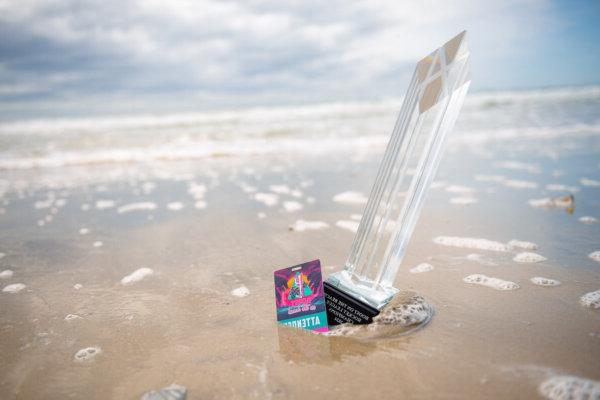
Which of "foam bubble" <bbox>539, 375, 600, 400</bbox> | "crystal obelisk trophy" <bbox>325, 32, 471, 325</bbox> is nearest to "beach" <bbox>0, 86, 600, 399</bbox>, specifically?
"foam bubble" <bbox>539, 375, 600, 400</bbox>

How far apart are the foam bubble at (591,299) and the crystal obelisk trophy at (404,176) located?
1.05 metres

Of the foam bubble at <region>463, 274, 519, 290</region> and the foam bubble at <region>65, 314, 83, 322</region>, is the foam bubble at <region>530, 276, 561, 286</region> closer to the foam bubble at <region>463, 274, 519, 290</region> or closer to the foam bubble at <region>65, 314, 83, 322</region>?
the foam bubble at <region>463, 274, 519, 290</region>

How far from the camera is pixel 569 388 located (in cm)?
138

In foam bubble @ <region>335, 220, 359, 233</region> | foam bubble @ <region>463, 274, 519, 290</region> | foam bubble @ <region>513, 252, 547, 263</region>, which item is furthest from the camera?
foam bubble @ <region>335, 220, 359, 233</region>

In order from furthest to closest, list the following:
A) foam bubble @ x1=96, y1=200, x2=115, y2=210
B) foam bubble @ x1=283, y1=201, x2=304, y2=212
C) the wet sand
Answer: foam bubble @ x1=96, y1=200, x2=115, y2=210 → foam bubble @ x1=283, y1=201, x2=304, y2=212 → the wet sand

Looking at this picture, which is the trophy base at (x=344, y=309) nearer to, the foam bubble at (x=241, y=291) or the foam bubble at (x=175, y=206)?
the foam bubble at (x=241, y=291)

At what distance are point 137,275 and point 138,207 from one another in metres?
2.15

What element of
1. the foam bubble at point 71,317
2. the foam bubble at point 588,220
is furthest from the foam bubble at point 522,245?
the foam bubble at point 71,317

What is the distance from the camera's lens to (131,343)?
185 cm

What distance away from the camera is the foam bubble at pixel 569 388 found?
135 centimetres

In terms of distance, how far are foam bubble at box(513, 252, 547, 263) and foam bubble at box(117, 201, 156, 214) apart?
378 cm

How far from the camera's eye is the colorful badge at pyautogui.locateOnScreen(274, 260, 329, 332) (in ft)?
5.89

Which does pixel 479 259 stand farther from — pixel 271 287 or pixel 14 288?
pixel 14 288

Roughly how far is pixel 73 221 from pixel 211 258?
217cm
